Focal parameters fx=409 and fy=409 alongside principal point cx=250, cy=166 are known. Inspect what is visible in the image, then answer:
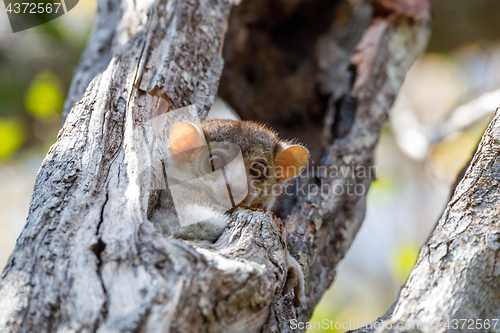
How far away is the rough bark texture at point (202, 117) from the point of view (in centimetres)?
148

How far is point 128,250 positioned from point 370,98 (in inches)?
107

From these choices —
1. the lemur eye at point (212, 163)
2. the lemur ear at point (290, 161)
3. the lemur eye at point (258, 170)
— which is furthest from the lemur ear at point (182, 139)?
the lemur ear at point (290, 161)

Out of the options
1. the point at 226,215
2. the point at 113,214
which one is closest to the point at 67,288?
the point at 113,214

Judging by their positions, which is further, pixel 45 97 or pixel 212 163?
pixel 45 97

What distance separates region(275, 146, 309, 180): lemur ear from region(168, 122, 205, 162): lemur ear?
72 cm

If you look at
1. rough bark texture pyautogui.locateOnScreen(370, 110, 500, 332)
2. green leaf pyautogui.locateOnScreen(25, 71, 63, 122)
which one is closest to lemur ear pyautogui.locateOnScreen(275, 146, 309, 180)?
rough bark texture pyautogui.locateOnScreen(370, 110, 500, 332)

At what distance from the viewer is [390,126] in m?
8.05

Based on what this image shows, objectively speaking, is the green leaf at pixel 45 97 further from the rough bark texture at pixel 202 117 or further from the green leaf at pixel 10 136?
the rough bark texture at pixel 202 117

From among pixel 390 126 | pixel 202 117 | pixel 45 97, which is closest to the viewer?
pixel 202 117

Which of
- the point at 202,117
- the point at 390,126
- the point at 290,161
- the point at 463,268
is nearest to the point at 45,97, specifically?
the point at 202,117

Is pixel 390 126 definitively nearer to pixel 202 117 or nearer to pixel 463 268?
pixel 202 117

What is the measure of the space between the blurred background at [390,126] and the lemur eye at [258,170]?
5.07 ft

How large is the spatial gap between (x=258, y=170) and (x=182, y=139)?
659 millimetres

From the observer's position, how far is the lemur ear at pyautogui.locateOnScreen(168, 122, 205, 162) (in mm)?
2432
